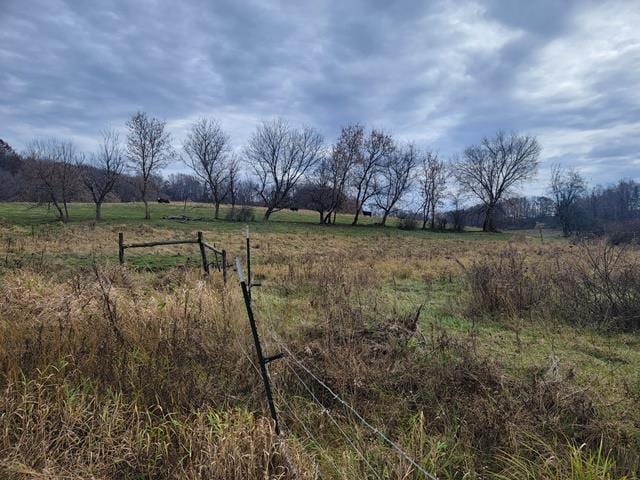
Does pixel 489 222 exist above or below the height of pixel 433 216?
below

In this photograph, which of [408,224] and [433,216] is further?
[433,216]

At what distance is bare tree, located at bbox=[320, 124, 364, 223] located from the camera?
51.0 metres

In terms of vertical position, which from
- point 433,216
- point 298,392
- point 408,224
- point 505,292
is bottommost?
point 298,392

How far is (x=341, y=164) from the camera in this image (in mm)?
51344

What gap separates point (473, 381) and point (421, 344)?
1063 mm

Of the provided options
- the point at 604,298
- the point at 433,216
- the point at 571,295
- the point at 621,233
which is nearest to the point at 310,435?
the point at 571,295

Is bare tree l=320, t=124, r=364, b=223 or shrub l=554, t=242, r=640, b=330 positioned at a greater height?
bare tree l=320, t=124, r=364, b=223

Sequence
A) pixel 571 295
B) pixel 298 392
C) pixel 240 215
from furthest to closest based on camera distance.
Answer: pixel 240 215 → pixel 571 295 → pixel 298 392

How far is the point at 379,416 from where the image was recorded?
3.61m

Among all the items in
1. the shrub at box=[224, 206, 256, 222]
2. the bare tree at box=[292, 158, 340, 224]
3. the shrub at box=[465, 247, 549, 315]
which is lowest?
the shrub at box=[465, 247, 549, 315]

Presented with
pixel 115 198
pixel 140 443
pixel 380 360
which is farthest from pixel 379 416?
pixel 115 198

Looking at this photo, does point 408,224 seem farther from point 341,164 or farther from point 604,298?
point 604,298

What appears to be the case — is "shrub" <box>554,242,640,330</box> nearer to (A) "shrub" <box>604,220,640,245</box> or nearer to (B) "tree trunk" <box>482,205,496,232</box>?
(A) "shrub" <box>604,220,640,245</box>

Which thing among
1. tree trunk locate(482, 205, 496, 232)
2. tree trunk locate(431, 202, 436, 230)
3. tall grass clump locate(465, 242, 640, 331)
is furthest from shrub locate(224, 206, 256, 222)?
tall grass clump locate(465, 242, 640, 331)
